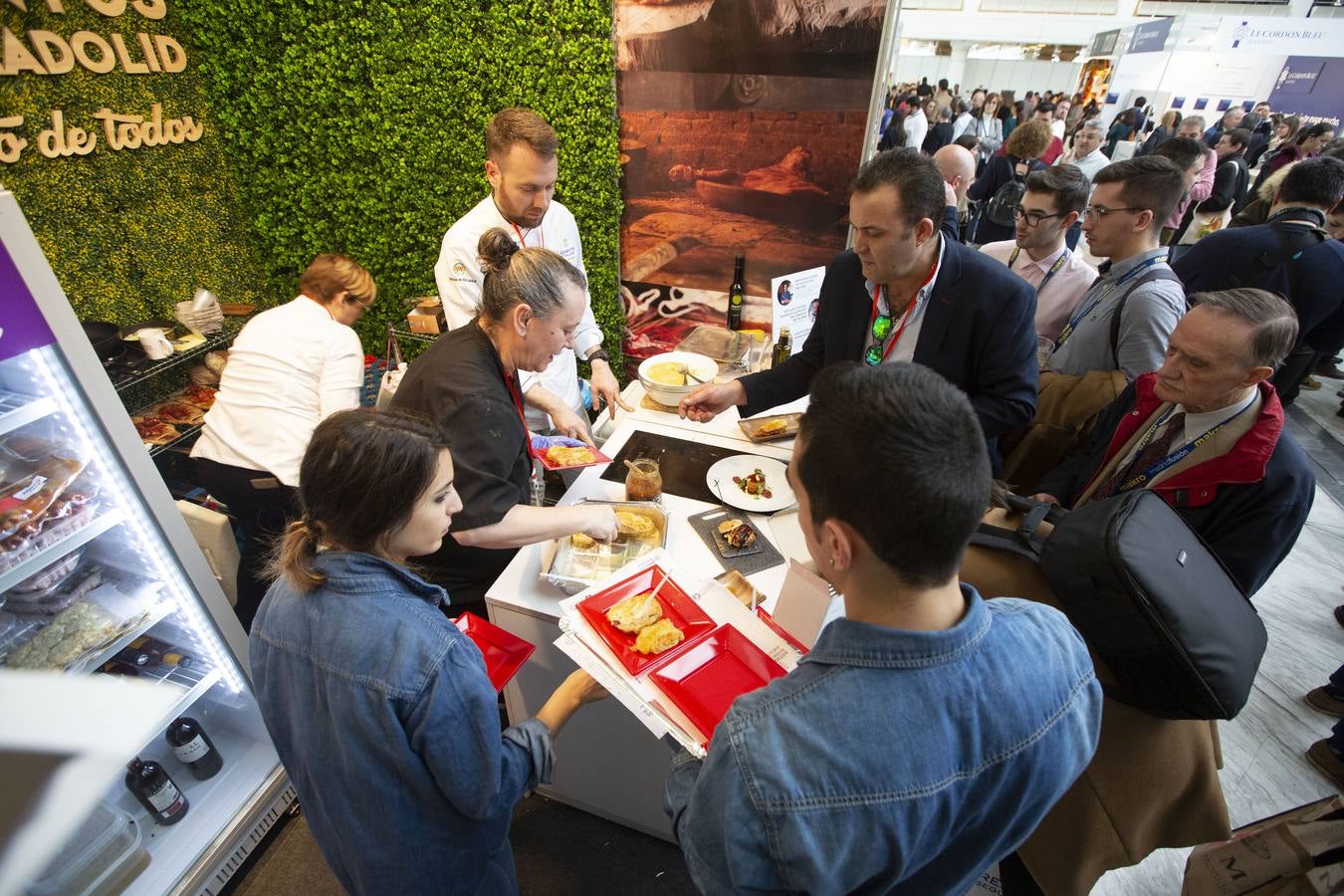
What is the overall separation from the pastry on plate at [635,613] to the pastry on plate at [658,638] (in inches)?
0.8

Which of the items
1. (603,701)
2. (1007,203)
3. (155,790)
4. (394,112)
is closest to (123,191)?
(394,112)

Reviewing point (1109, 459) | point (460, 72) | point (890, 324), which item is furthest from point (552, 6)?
point (1109, 459)

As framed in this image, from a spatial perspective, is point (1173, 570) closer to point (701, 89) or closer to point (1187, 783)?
point (1187, 783)

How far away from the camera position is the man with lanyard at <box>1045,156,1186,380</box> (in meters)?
2.50

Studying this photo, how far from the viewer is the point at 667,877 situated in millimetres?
2262

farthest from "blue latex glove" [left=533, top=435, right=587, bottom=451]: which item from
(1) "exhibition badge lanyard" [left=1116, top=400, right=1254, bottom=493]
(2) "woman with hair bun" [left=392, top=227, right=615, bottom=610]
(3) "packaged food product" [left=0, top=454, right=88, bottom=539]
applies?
(1) "exhibition badge lanyard" [left=1116, top=400, right=1254, bottom=493]

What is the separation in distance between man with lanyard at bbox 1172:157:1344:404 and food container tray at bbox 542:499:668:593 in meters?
3.83

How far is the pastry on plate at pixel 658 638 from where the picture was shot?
4.76 feet

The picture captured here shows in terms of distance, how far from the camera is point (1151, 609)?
1370mm

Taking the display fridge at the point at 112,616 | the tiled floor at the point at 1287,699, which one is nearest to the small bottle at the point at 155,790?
the display fridge at the point at 112,616

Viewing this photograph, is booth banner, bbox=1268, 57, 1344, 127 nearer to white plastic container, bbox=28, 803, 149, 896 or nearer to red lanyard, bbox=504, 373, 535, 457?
red lanyard, bbox=504, 373, 535, 457

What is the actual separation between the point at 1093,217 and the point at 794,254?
1624 millimetres

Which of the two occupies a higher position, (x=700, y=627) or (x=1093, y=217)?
(x=1093, y=217)

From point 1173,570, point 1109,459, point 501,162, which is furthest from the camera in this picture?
point 501,162
